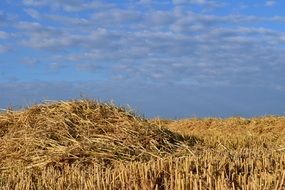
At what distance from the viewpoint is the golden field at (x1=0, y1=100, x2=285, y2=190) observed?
15.4 ft

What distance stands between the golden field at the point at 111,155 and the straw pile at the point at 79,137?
1cm

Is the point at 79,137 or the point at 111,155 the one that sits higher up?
the point at 79,137

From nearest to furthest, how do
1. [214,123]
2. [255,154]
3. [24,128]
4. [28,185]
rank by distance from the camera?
[28,185] < [255,154] < [24,128] < [214,123]

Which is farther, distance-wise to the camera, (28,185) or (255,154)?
(255,154)

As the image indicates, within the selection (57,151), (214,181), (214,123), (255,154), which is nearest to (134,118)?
(57,151)

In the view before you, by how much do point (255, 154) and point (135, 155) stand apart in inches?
61.1

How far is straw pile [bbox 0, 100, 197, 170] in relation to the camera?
22.4 feet

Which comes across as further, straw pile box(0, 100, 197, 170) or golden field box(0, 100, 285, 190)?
straw pile box(0, 100, 197, 170)

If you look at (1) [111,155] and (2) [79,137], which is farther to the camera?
(2) [79,137]

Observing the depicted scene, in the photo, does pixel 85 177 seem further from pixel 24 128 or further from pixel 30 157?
pixel 24 128

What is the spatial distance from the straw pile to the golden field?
12mm

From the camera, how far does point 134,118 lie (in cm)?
848

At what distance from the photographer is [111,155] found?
6836 millimetres

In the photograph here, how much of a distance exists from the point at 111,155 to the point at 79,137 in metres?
0.87
